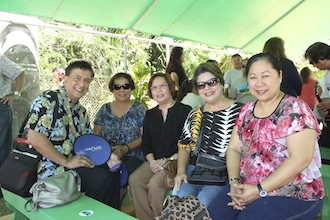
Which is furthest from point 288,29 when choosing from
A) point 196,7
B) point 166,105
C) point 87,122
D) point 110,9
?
point 87,122

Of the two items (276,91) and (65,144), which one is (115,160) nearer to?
(65,144)

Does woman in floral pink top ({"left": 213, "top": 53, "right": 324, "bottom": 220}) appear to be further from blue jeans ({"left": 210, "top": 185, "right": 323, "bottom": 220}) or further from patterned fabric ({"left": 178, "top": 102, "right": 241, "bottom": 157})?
patterned fabric ({"left": 178, "top": 102, "right": 241, "bottom": 157})

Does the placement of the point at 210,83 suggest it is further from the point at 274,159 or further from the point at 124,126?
the point at 124,126

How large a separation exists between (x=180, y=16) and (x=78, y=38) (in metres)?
6.59

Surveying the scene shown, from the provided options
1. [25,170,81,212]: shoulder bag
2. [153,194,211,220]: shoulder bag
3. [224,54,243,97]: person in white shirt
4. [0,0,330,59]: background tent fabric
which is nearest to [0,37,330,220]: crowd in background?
[153,194,211,220]: shoulder bag

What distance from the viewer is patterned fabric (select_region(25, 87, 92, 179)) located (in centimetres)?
243

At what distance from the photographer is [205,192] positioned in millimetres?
2193

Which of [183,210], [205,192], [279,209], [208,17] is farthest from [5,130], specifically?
[208,17]

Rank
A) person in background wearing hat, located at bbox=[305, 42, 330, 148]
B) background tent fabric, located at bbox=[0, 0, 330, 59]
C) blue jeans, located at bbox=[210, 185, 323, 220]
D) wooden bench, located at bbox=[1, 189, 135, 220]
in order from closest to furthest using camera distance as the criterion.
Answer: blue jeans, located at bbox=[210, 185, 323, 220] → wooden bench, located at bbox=[1, 189, 135, 220] → person in background wearing hat, located at bbox=[305, 42, 330, 148] → background tent fabric, located at bbox=[0, 0, 330, 59]

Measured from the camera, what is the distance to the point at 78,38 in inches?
428

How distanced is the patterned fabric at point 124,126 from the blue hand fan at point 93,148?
52cm

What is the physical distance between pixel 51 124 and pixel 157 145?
3.23 feet

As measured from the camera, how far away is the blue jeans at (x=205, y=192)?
2023mm

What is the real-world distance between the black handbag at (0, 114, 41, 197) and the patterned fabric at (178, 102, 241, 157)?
1.18 metres
